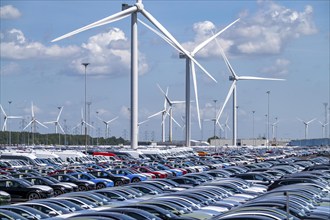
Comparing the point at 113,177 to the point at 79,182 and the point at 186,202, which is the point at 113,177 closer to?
the point at 79,182

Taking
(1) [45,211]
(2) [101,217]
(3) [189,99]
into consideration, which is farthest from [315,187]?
(3) [189,99]

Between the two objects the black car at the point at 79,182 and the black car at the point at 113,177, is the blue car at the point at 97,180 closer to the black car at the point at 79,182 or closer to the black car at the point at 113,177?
the black car at the point at 79,182

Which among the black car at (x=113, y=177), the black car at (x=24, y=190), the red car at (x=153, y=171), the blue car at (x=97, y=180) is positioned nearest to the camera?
the black car at (x=24, y=190)

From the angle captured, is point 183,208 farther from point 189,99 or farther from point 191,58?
point 189,99

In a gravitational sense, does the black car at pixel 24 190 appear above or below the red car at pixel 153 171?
below

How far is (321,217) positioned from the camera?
75.4ft

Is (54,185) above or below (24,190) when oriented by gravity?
above

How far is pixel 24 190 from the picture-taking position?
39.6 m

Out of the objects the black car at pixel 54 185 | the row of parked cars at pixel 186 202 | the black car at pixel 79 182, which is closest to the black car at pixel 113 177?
the black car at pixel 79 182

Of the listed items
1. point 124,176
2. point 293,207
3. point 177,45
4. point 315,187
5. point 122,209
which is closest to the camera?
point 122,209

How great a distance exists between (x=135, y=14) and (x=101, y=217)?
232 feet

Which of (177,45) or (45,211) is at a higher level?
(177,45)

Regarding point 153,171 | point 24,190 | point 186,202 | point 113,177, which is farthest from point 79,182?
point 186,202

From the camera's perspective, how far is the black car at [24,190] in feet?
128
